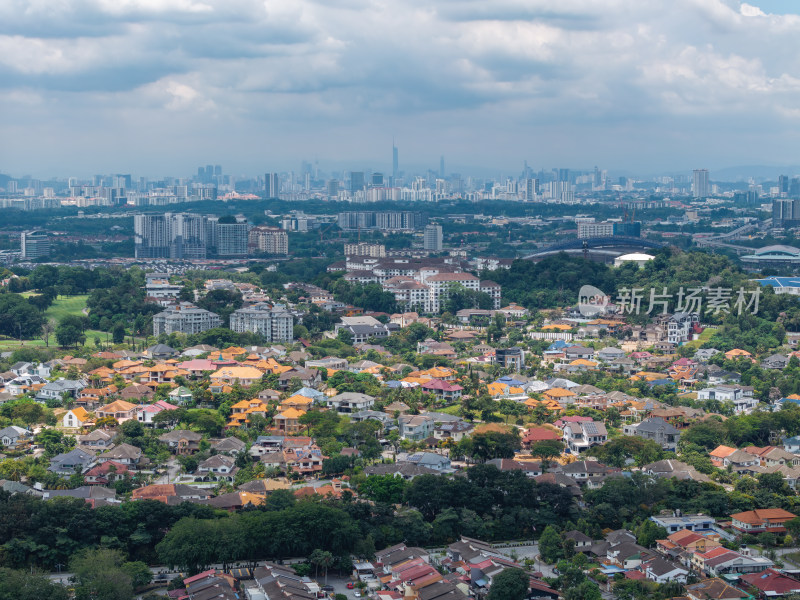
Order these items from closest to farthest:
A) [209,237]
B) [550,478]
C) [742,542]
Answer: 1. [742,542]
2. [550,478]
3. [209,237]

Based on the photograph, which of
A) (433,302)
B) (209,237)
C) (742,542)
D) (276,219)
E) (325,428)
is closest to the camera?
(742,542)

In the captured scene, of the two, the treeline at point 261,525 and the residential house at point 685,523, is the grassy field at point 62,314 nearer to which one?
the treeline at point 261,525

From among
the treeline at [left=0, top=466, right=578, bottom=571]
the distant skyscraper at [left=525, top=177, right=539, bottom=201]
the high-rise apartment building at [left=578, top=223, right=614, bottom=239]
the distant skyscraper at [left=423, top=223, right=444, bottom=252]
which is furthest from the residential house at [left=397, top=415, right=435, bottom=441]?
the distant skyscraper at [left=525, top=177, right=539, bottom=201]

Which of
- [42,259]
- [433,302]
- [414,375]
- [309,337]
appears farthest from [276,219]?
[414,375]

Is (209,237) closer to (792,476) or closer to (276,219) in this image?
(276,219)

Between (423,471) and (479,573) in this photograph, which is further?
(423,471)

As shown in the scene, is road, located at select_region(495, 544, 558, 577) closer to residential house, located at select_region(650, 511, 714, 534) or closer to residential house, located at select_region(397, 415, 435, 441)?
residential house, located at select_region(650, 511, 714, 534)
